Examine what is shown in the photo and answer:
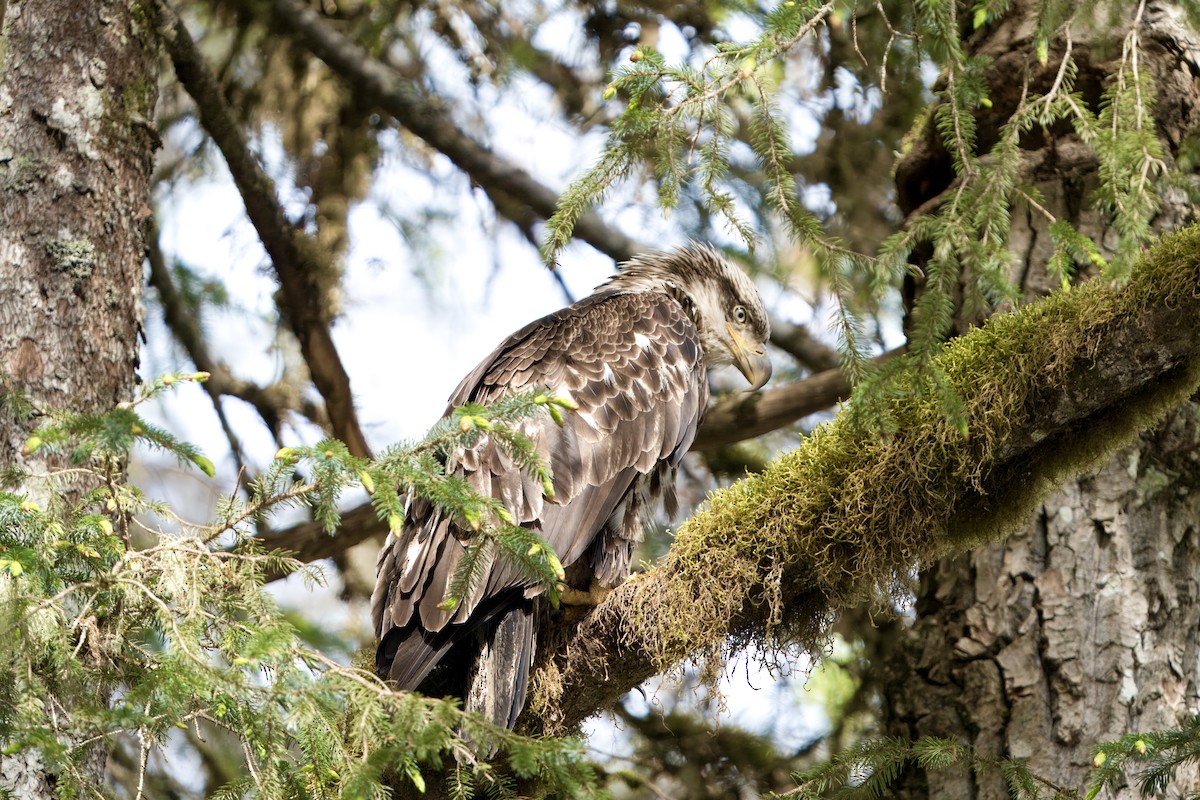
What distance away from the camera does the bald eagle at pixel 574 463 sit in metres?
3.71

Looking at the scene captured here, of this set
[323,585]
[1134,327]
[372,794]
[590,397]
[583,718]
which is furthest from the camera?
[590,397]

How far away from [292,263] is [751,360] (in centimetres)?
248

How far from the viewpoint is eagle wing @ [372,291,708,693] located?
373cm

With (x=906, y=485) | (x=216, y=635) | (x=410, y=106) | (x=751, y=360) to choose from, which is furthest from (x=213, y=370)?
(x=906, y=485)

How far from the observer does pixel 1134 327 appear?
3213mm

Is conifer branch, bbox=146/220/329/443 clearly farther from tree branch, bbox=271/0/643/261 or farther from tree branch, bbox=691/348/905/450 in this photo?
tree branch, bbox=691/348/905/450

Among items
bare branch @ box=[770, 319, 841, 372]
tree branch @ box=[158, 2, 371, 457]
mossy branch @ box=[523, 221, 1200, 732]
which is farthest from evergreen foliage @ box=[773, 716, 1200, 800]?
tree branch @ box=[158, 2, 371, 457]

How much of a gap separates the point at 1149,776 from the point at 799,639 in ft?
3.60

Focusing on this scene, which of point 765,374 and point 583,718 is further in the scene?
point 765,374

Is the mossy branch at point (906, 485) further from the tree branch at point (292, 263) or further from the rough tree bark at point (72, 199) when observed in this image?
the tree branch at point (292, 263)

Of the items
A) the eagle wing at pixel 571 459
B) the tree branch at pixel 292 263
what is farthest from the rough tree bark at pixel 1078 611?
the tree branch at pixel 292 263

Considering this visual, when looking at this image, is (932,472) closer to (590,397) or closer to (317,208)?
(590,397)

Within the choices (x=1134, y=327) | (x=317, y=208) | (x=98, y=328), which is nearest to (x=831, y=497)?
(x=1134, y=327)

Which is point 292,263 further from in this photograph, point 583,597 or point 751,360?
point 583,597
